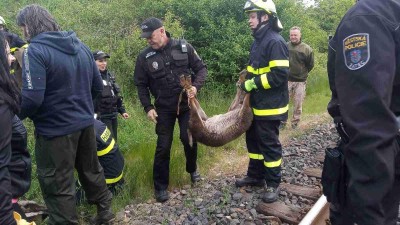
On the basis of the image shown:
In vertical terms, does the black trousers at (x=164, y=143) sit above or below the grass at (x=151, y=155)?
above

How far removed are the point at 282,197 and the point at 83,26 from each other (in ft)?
23.0

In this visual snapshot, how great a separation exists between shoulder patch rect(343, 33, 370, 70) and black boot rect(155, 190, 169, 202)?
3206mm

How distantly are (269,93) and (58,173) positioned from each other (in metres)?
2.39

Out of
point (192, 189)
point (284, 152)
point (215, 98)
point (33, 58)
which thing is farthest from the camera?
point (215, 98)

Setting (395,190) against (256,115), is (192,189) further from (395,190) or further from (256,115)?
(395,190)

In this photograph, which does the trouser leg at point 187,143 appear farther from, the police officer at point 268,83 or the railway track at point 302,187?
the railway track at point 302,187

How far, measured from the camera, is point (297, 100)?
8.19m

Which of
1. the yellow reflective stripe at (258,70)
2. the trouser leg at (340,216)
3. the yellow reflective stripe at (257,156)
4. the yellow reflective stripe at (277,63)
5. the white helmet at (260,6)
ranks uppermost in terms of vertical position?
the white helmet at (260,6)

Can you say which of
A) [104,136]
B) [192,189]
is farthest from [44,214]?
[192,189]

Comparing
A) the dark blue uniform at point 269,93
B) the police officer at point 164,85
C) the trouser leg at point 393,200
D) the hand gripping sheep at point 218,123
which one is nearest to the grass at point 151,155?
the police officer at point 164,85

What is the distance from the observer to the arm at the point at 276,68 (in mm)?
3979

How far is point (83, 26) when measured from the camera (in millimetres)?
Result: 9125

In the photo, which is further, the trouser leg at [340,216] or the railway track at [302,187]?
the railway track at [302,187]

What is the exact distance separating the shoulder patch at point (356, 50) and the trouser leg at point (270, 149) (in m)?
2.42
